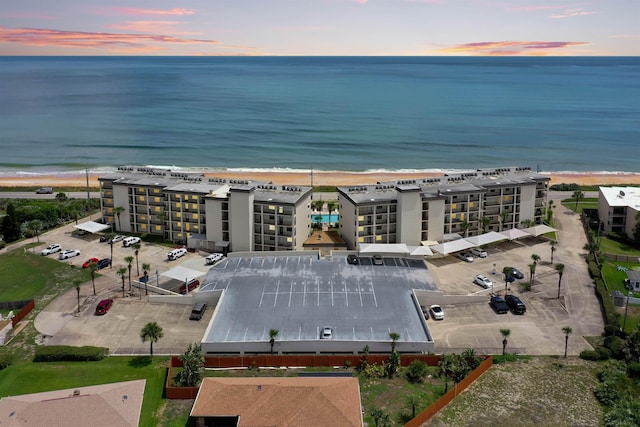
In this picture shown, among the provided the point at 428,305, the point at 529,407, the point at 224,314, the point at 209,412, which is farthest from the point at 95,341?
the point at 529,407

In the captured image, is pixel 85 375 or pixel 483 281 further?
pixel 483 281

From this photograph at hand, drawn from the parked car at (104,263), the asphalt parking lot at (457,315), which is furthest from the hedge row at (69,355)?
the parked car at (104,263)

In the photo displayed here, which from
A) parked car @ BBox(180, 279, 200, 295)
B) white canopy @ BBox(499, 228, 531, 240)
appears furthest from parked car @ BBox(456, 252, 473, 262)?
parked car @ BBox(180, 279, 200, 295)

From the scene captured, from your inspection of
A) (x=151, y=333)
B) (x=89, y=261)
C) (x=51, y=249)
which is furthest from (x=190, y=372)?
(x=51, y=249)

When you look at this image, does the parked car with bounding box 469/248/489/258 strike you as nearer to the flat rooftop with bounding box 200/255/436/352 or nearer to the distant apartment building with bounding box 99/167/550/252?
the distant apartment building with bounding box 99/167/550/252

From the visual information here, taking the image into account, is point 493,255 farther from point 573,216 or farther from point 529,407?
point 529,407

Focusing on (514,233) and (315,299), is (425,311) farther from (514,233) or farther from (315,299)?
(514,233)

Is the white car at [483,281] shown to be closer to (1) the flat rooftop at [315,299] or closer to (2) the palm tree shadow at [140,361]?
(1) the flat rooftop at [315,299]
